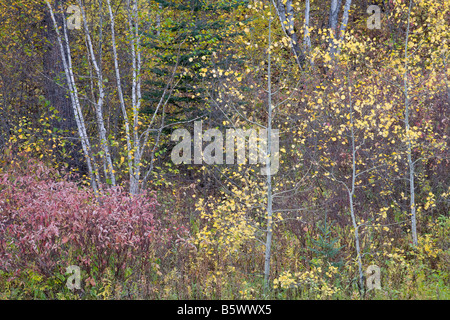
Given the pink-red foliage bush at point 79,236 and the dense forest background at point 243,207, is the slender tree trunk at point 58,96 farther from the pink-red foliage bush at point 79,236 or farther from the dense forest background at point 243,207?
the pink-red foliage bush at point 79,236

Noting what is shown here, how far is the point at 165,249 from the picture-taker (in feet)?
21.2

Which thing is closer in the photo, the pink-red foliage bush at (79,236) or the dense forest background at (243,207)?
the pink-red foliage bush at (79,236)

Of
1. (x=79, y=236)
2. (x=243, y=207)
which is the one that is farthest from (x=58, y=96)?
(x=243, y=207)

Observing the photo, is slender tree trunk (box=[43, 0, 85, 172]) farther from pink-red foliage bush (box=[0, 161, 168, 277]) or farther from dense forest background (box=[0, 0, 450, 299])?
pink-red foliage bush (box=[0, 161, 168, 277])

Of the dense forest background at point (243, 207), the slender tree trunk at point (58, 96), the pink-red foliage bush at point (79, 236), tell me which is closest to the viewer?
the pink-red foliage bush at point (79, 236)

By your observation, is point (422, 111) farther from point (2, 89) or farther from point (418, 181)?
point (2, 89)

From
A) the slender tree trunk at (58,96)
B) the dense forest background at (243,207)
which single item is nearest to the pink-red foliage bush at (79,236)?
the dense forest background at (243,207)

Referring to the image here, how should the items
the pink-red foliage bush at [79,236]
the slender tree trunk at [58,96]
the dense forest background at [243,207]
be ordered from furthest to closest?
the slender tree trunk at [58,96] → the dense forest background at [243,207] → the pink-red foliage bush at [79,236]

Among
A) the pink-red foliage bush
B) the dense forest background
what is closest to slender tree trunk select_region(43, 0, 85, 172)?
the dense forest background

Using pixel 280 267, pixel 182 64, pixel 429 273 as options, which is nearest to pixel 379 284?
pixel 429 273

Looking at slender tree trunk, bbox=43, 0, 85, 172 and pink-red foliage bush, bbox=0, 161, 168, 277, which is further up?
slender tree trunk, bbox=43, 0, 85, 172

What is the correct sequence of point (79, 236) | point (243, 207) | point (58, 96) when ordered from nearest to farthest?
point (79, 236), point (243, 207), point (58, 96)

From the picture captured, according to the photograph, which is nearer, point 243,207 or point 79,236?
point 79,236

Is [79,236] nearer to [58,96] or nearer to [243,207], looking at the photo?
[243,207]
